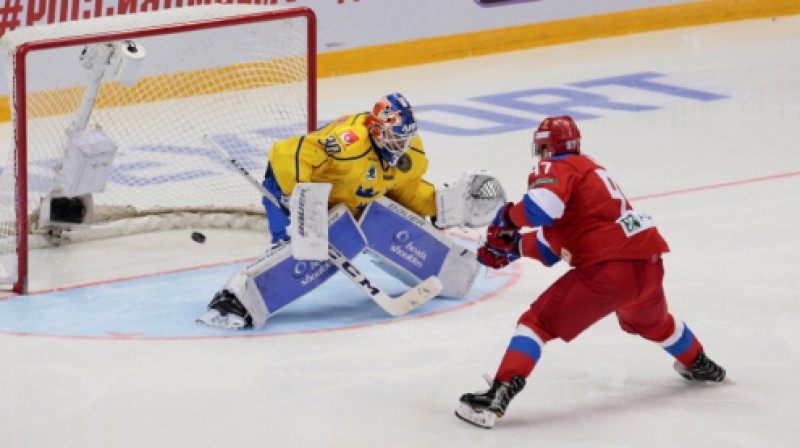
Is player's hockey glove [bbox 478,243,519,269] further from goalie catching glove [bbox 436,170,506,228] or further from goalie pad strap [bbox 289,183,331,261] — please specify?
goalie catching glove [bbox 436,170,506,228]

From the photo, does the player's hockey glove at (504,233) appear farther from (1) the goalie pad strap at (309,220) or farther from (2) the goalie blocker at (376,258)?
(2) the goalie blocker at (376,258)

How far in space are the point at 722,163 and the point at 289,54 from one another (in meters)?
2.44

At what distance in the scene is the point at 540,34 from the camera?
449 inches

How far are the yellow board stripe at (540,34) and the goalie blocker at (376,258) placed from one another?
4111mm

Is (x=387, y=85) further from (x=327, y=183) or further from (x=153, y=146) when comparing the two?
(x=327, y=183)

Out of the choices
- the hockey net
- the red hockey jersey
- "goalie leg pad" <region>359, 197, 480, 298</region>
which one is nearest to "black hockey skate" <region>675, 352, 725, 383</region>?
the red hockey jersey

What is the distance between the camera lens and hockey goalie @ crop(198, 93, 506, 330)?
5691 millimetres

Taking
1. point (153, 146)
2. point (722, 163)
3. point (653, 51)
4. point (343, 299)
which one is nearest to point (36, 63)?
point (153, 146)

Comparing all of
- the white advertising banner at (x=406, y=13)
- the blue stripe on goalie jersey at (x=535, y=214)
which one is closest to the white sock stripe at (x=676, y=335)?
the blue stripe on goalie jersey at (x=535, y=214)

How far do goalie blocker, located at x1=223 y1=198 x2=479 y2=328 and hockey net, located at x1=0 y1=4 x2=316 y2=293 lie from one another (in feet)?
3.29

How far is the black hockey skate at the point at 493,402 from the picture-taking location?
4.71 m

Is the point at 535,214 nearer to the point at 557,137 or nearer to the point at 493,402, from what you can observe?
the point at 557,137

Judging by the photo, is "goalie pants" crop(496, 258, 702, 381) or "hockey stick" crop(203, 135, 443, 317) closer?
"goalie pants" crop(496, 258, 702, 381)

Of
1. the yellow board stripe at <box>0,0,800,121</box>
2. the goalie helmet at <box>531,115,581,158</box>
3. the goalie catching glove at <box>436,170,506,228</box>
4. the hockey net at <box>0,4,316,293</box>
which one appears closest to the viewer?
the goalie helmet at <box>531,115,581,158</box>
